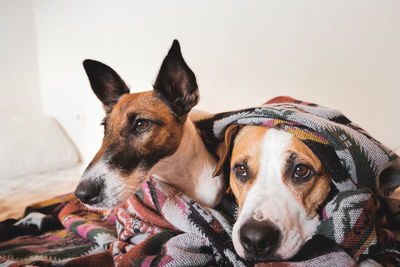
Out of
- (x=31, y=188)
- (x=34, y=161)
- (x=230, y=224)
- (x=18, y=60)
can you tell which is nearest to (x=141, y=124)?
(x=230, y=224)

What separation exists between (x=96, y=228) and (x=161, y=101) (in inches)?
24.1

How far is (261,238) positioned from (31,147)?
2.46 meters

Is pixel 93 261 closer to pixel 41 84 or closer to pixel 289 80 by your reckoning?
pixel 289 80

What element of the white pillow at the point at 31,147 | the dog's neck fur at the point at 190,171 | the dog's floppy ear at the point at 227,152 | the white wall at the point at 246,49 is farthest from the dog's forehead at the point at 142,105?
the white pillow at the point at 31,147

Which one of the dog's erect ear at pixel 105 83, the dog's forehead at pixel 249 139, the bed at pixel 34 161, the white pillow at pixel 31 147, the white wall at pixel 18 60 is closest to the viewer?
the dog's forehead at pixel 249 139

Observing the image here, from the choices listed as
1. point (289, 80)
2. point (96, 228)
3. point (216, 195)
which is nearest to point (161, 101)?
point (216, 195)

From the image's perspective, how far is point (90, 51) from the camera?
283cm

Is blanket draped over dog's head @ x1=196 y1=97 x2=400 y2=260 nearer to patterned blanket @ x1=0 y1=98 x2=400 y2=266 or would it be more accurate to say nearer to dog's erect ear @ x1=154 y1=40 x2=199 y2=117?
patterned blanket @ x1=0 y1=98 x2=400 y2=266

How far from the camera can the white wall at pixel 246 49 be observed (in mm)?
1390

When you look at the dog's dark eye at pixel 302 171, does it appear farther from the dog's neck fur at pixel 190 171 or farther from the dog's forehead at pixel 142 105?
the dog's forehead at pixel 142 105

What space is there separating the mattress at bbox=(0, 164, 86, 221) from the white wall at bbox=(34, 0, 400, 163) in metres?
0.63

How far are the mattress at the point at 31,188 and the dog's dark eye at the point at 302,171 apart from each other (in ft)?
4.82

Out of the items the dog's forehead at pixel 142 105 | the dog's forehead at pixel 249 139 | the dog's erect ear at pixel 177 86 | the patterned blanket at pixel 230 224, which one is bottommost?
the patterned blanket at pixel 230 224

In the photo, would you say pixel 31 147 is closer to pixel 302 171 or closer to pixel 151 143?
pixel 151 143
